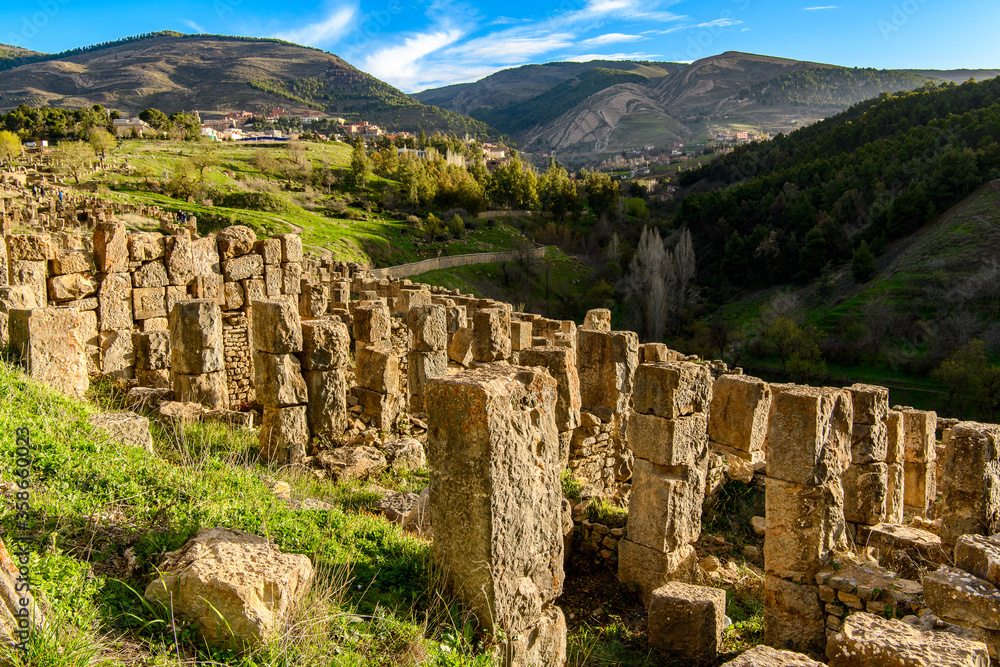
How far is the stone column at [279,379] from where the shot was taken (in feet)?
30.9

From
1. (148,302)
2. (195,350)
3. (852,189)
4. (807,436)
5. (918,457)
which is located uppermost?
(852,189)

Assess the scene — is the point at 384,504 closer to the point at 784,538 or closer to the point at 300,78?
the point at 784,538

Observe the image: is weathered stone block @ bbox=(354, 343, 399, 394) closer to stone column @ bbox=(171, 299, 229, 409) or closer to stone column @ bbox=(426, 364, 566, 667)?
stone column @ bbox=(171, 299, 229, 409)

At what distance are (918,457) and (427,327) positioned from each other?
34.7 feet

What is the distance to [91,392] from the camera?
8.99m

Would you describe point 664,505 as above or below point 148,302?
below

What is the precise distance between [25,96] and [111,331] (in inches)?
5726

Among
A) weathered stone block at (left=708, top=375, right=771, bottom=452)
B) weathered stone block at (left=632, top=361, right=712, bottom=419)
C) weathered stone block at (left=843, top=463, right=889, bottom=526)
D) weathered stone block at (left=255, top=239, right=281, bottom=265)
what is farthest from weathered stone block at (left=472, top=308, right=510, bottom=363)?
weathered stone block at (left=255, top=239, right=281, bottom=265)

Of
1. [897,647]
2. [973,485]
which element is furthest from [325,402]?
[973,485]

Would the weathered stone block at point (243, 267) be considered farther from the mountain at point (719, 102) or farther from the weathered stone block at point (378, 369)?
the mountain at point (719, 102)

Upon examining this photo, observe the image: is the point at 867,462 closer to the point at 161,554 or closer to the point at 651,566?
the point at 651,566

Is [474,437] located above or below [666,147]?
below

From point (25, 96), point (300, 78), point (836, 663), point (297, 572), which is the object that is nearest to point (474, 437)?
point (297, 572)

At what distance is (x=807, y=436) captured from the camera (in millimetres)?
7602
